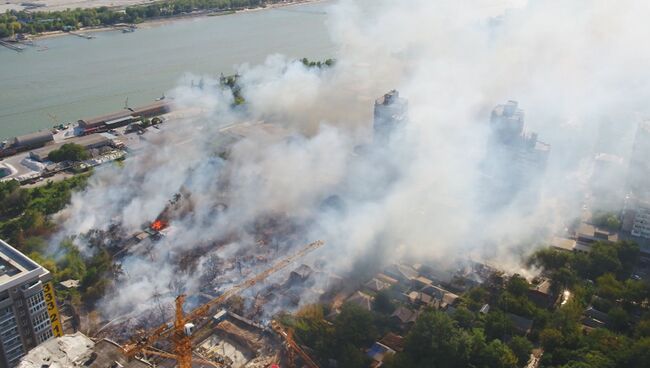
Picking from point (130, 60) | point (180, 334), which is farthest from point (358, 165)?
point (130, 60)

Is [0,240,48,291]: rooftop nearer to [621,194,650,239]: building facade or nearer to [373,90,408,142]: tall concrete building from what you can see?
[373,90,408,142]: tall concrete building

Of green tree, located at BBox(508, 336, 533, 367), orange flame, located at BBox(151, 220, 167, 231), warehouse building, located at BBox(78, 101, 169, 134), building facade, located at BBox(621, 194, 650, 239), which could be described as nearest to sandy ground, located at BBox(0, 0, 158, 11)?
warehouse building, located at BBox(78, 101, 169, 134)

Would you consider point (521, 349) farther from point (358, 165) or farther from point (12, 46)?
point (12, 46)

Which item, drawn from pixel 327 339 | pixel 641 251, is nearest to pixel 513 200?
pixel 641 251

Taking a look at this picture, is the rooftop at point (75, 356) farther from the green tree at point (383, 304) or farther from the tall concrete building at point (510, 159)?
the tall concrete building at point (510, 159)

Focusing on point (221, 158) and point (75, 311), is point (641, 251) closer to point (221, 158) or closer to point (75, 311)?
point (221, 158)

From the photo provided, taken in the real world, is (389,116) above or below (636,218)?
above
